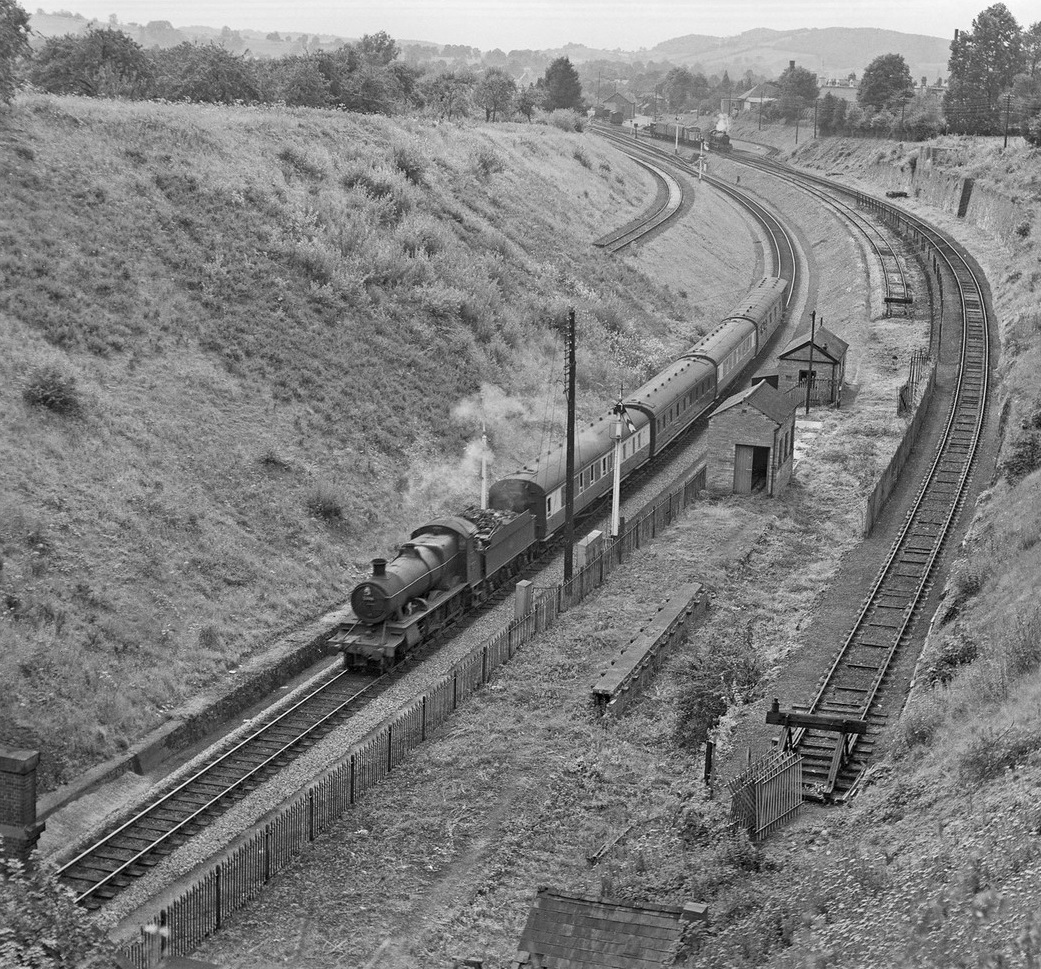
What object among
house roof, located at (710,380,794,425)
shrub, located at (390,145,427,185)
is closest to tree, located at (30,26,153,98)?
shrub, located at (390,145,427,185)

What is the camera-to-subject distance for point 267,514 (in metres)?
34.0

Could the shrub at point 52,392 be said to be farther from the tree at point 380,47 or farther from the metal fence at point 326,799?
the tree at point 380,47

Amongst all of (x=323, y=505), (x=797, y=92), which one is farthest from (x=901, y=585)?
(x=797, y=92)

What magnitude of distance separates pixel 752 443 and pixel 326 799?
857 inches

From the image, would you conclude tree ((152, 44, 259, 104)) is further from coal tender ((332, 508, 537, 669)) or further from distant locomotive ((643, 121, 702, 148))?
distant locomotive ((643, 121, 702, 148))

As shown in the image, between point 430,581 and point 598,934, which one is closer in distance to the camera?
point 598,934

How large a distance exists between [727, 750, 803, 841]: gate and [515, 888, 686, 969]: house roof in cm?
418

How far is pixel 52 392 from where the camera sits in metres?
32.2

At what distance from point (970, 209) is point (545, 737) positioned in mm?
71827

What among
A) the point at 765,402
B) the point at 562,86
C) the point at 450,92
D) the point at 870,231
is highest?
the point at 562,86

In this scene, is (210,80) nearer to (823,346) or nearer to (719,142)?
(823,346)

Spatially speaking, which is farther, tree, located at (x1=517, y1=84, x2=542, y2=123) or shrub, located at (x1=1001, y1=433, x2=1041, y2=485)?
tree, located at (x1=517, y1=84, x2=542, y2=123)

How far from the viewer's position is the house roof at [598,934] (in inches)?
595

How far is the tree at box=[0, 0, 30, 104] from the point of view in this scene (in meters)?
43.8
